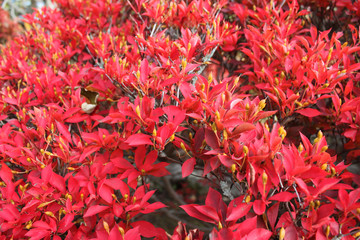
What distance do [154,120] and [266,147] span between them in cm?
48

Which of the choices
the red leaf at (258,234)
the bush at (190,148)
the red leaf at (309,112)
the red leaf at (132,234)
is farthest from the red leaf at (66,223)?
the red leaf at (309,112)

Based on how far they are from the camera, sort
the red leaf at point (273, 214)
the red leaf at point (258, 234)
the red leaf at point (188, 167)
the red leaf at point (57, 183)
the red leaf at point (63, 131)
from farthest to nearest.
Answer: the red leaf at point (63, 131)
the red leaf at point (57, 183)
the red leaf at point (188, 167)
the red leaf at point (273, 214)
the red leaf at point (258, 234)

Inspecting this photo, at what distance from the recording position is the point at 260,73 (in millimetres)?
1557

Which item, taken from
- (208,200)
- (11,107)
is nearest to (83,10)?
(11,107)

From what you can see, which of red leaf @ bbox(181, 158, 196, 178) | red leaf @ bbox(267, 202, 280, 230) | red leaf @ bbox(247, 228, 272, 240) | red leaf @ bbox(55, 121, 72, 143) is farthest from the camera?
red leaf @ bbox(55, 121, 72, 143)

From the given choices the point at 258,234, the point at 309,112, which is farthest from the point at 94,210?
the point at 309,112

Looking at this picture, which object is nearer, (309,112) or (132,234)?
(132,234)

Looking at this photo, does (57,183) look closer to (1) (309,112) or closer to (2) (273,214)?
(2) (273,214)

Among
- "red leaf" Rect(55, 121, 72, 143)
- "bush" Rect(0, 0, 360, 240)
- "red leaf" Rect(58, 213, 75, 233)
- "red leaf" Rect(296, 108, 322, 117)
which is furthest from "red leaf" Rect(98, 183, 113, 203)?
"red leaf" Rect(296, 108, 322, 117)

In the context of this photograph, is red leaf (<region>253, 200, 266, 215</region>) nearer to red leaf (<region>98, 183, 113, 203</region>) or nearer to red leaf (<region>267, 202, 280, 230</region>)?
red leaf (<region>267, 202, 280, 230</region>)

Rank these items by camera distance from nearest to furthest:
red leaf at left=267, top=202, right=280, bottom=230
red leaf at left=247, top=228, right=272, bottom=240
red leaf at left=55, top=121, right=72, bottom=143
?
1. red leaf at left=247, top=228, right=272, bottom=240
2. red leaf at left=267, top=202, right=280, bottom=230
3. red leaf at left=55, top=121, right=72, bottom=143

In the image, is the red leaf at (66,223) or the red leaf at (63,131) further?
the red leaf at (63,131)

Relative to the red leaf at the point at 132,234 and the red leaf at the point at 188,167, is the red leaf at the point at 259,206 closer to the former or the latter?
the red leaf at the point at 188,167

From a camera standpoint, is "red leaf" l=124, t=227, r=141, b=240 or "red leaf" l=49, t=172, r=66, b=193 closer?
"red leaf" l=124, t=227, r=141, b=240
